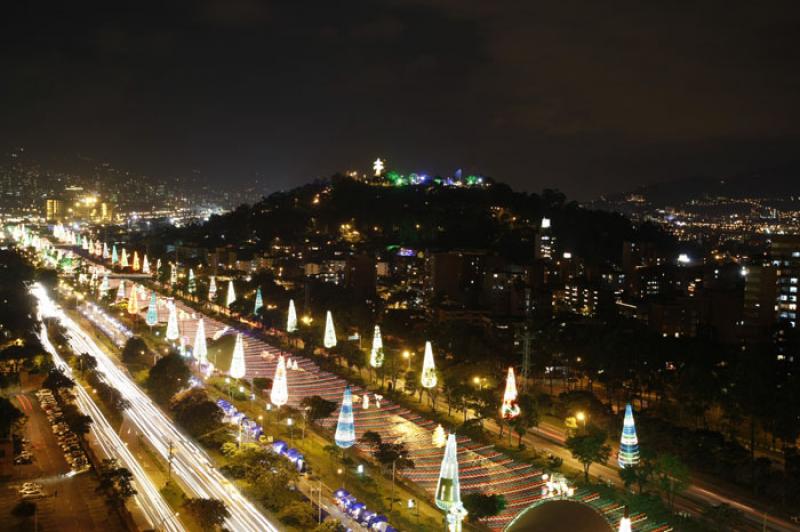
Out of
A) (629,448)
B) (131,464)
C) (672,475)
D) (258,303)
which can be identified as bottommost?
(131,464)

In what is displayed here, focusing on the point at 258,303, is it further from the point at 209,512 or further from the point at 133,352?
the point at 209,512

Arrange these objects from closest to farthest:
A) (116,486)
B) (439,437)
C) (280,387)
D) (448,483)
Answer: (448,483)
(116,486)
(439,437)
(280,387)

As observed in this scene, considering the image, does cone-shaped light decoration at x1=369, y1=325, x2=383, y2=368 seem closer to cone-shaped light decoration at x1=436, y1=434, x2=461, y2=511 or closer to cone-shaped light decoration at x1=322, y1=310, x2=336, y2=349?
cone-shaped light decoration at x1=322, y1=310, x2=336, y2=349

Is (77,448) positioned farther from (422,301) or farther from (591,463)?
(422,301)

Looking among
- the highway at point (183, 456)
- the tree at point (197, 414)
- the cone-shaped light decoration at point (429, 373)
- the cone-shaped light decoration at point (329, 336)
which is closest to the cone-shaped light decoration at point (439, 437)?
the cone-shaped light decoration at point (429, 373)

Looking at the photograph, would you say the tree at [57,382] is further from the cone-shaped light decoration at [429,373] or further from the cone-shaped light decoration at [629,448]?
the cone-shaped light decoration at [629,448]

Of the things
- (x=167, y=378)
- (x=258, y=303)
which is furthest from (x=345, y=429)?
(x=258, y=303)
